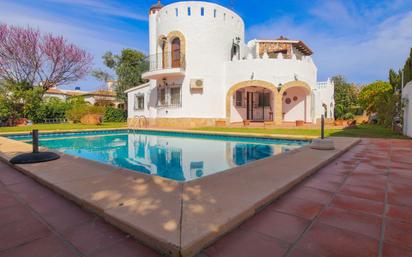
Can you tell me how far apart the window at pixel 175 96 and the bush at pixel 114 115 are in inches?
441

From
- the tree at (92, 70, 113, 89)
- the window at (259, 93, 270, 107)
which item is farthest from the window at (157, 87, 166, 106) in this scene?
the tree at (92, 70, 113, 89)

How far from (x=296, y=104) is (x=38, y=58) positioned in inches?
981

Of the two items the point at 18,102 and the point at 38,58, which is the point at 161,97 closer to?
the point at 18,102

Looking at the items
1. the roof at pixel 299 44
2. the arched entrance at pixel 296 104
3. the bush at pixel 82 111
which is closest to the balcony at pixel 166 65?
the bush at pixel 82 111

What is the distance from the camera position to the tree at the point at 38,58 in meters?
21.7

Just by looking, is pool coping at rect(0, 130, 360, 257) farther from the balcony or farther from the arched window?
the arched window

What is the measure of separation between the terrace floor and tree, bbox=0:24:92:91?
24.8m

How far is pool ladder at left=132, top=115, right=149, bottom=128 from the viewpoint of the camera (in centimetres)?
2019

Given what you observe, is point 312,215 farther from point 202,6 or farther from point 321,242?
point 202,6

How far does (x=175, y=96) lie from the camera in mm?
18625

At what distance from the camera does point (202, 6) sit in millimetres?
17469

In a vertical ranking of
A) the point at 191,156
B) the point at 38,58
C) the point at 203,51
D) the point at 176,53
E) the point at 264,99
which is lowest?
the point at 191,156

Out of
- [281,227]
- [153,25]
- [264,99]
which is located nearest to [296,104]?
[264,99]

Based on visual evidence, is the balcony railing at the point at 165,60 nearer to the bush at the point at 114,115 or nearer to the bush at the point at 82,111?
the bush at the point at 82,111
